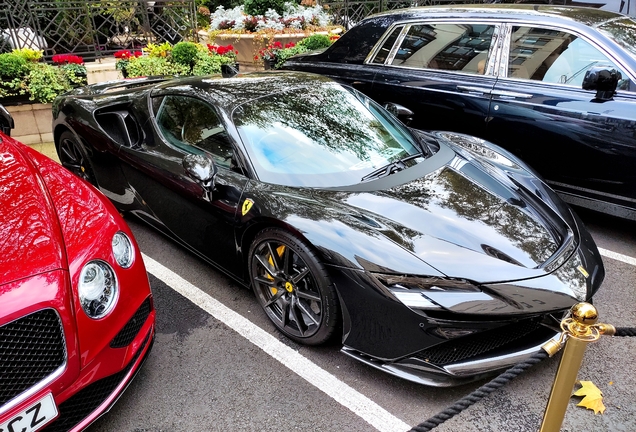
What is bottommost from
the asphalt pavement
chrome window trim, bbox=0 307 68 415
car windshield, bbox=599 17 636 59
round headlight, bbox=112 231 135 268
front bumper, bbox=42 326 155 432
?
the asphalt pavement

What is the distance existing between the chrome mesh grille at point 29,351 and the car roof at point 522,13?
399 cm

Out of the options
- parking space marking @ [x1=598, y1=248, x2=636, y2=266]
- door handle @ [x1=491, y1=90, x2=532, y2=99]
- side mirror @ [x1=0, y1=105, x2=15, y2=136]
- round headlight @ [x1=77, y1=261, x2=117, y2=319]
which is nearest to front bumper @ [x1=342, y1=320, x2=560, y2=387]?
round headlight @ [x1=77, y1=261, x2=117, y2=319]

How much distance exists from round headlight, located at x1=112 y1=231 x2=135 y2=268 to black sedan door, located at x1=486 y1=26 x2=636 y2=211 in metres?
3.04

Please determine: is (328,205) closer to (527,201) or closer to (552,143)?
(527,201)

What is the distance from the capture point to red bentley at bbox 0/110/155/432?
1.68 m

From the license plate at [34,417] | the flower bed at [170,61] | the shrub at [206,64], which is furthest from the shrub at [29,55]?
the license plate at [34,417]

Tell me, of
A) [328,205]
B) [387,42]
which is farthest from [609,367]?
[387,42]

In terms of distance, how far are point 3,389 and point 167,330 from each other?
45.9 inches

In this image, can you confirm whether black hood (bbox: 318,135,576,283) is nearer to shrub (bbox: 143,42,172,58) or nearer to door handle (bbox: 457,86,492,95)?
door handle (bbox: 457,86,492,95)

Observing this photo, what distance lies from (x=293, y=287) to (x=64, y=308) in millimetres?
1087

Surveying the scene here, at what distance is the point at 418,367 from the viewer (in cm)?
212

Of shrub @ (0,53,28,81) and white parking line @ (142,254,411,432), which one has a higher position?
shrub @ (0,53,28,81)

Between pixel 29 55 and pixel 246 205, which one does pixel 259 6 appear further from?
pixel 246 205

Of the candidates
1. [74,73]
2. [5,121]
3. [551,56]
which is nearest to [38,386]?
[551,56]
